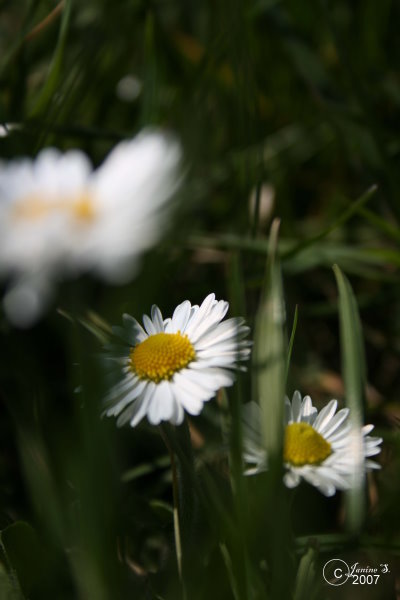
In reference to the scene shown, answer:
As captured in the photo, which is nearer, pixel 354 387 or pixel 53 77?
pixel 354 387

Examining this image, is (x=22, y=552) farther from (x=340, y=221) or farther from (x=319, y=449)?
(x=340, y=221)

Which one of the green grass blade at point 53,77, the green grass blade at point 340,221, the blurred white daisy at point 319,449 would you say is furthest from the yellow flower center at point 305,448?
the green grass blade at point 53,77

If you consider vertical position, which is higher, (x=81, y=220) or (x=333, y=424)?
(x=81, y=220)

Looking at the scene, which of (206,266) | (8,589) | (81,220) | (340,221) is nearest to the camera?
(81,220)

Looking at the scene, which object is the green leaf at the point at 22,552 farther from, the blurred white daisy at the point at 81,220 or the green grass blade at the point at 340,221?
the green grass blade at the point at 340,221

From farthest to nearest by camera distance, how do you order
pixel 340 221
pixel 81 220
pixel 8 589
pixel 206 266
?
pixel 206 266
pixel 340 221
pixel 8 589
pixel 81 220

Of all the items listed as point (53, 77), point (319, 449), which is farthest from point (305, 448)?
point (53, 77)
